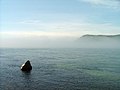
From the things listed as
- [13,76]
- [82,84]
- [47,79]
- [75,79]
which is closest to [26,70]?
[13,76]

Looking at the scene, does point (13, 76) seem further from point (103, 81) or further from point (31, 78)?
point (103, 81)

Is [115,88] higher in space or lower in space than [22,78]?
lower

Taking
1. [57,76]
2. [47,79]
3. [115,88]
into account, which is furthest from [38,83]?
[115,88]

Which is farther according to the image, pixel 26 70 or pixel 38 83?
pixel 26 70

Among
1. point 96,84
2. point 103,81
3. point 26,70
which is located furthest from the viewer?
point 26,70

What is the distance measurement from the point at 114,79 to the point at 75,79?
13.2 metres

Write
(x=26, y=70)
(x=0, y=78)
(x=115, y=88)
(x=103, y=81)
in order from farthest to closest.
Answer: (x=26, y=70) → (x=0, y=78) → (x=103, y=81) → (x=115, y=88)

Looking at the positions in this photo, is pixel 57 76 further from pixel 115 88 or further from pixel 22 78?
pixel 115 88

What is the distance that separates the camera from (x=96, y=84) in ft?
207

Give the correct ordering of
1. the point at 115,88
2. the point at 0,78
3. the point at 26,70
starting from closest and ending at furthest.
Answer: the point at 115,88, the point at 0,78, the point at 26,70

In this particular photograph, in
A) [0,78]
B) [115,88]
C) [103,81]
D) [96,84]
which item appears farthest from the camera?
[0,78]

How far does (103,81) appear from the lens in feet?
220

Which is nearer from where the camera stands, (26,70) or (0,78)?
(0,78)

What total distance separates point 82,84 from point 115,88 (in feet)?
32.2
